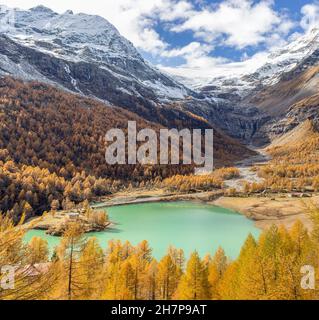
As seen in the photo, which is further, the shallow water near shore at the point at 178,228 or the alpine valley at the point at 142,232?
the shallow water near shore at the point at 178,228

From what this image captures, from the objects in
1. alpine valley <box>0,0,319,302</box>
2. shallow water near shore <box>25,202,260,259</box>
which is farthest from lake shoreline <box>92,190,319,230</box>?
shallow water near shore <box>25,202,260,259</box>

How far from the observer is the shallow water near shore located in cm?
8969

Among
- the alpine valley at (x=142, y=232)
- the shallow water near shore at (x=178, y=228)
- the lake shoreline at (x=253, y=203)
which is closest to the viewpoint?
the alpine valley at (x=142, y=232)

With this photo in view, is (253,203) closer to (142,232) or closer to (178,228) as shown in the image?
(178,228)

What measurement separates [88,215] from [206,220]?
38665 mm

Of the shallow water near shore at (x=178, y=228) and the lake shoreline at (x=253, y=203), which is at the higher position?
the lake shoreline at (x=253, y=203)

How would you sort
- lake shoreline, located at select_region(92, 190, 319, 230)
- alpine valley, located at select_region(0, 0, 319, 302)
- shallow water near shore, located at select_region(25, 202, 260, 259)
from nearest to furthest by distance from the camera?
alpine valley, located at select_region(0, 0, 319, 302)
shallow water near shore, located at select_region(25, 202, 260, 259)
lake shoreline, located at select_region(92, 190, 319, 230)

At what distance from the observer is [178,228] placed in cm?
11150

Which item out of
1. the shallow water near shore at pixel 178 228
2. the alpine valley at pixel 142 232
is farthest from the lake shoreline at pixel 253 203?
the shallow water near shore at pixel 178 228

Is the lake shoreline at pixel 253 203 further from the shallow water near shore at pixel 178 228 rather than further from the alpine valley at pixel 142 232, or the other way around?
the shallow water near shore at pixel 178 228

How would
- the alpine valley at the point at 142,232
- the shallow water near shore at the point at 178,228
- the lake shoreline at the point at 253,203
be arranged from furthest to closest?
the lake shoreline at the point at 253,203
the shallow water near shore at the point at 178,228
the alpine valley at the point at 142,232

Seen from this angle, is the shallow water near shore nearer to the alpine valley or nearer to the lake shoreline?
the alpine valley

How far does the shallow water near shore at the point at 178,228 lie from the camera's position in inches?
3531
